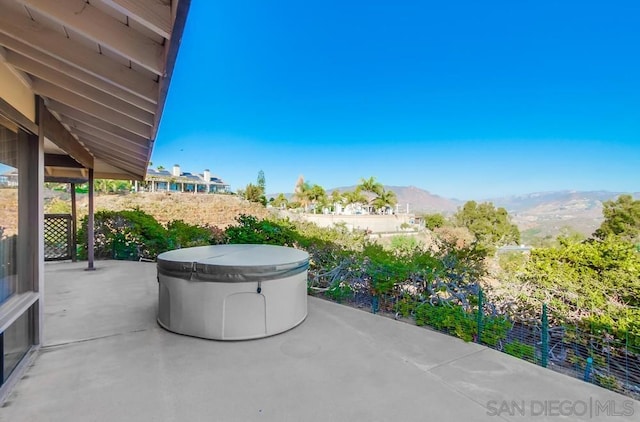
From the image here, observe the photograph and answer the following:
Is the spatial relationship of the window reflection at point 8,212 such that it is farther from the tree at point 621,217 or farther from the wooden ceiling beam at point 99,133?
the tree at point 621,217

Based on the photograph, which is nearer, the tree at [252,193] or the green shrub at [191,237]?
the green shrub at [191,237]

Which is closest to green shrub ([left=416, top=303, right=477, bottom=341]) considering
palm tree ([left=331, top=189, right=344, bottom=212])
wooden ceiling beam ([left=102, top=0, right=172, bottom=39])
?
wooden ceiling beam ([left=102, top=0, right=172, bottom=39])

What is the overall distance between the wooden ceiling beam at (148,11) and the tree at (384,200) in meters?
41.1

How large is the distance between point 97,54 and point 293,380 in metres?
2.55

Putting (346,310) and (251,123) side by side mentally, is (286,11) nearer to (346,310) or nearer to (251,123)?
(346,310)

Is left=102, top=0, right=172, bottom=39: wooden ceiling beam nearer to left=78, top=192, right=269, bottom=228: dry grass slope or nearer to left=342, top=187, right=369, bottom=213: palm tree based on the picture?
left=78, top=192, right=269, bottom=228: dry grass slope

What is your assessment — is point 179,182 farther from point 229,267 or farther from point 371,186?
point 229,267

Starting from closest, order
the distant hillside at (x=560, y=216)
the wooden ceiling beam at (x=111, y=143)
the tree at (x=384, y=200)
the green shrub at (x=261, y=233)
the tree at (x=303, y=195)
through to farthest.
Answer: the wooden ceiling beam at (x=111, y=143), the green shrub at (x=261, y=233), the distant hillside at (x=560, y=216), the tree at (x=384, y=200), the tree at (x=303, y=195)

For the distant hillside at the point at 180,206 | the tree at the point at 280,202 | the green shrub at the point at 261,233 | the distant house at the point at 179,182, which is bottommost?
the green shrub at the point at 261,233

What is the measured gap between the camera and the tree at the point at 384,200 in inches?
1630

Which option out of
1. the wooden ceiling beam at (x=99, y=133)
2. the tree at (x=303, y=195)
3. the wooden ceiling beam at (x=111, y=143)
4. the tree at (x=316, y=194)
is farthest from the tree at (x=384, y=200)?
the wooden ceiling beam at (x=99, y=133)

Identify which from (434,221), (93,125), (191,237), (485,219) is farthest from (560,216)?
(93,125)

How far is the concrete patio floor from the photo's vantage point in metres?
2.00

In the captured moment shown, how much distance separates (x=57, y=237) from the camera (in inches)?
292
